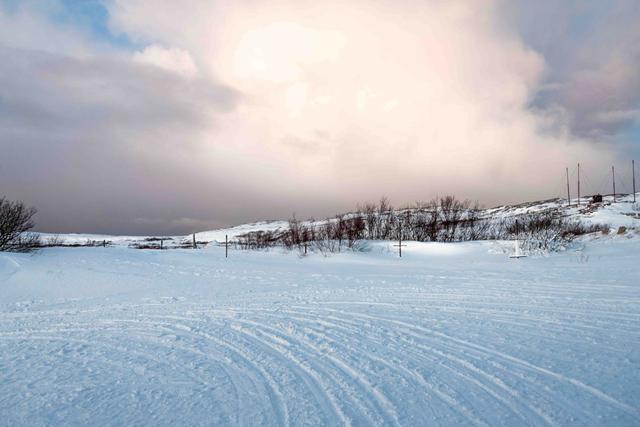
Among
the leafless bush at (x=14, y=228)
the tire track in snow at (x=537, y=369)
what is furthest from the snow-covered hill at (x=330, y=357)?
the leafless bush at (x=14, y=228)

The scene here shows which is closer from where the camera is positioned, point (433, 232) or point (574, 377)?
point (574, 377)

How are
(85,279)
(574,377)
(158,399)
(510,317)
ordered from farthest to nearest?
(85,279), (510,317), (574,377), (158,399)

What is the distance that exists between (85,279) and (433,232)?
37.0 meters

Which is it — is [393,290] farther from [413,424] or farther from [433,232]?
[433,232]

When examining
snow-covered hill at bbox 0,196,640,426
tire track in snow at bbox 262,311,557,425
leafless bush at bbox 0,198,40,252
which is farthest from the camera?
leafless bush at bbox 0,198,40,252

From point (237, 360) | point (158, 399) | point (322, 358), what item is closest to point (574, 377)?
point (322, 358)

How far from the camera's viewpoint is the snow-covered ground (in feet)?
12.1

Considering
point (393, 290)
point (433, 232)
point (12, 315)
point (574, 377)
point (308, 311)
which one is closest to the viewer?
point (574, 377)

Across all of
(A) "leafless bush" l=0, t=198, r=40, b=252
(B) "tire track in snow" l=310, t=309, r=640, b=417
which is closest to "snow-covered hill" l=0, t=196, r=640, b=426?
(B) "tire track in snow" l=310, t=309, r=640, b=417

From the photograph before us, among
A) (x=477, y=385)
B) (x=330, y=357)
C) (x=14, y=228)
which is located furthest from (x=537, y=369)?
(x=14, y=228)

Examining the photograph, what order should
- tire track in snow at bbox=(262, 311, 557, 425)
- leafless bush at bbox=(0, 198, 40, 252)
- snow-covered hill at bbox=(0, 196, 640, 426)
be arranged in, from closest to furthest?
1. tire track in snow at bbox=(262, 311, 557, 425)
2. snow-covered hill at bbox=(0, 196, 640, 426)
3. leafless bush at bbox=(0, 198, 40, 252)

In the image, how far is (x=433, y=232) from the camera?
4531cm

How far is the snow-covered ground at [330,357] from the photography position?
12.1 feet

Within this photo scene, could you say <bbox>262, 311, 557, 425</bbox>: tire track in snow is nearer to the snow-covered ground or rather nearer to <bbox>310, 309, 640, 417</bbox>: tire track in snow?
the snow-covered ground
